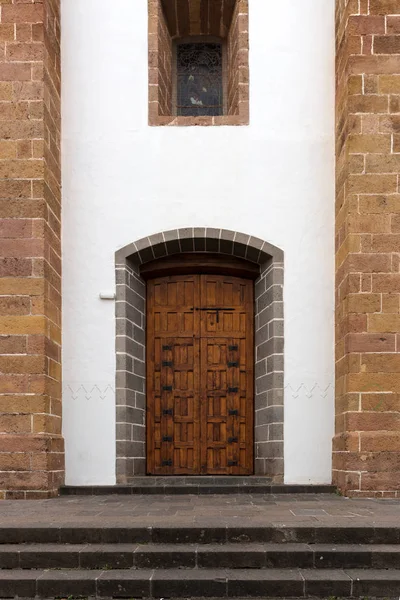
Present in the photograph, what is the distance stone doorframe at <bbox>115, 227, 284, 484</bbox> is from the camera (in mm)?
7336

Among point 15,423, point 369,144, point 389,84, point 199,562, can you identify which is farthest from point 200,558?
point 389,84

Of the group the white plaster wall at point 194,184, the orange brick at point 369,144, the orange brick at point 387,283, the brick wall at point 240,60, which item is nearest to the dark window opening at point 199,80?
the brick wall at point 240,60

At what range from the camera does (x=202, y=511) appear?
5.61m

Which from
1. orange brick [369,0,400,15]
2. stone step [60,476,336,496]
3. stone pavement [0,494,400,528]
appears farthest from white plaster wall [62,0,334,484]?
Answer: stone pavement [0,494,400,528]

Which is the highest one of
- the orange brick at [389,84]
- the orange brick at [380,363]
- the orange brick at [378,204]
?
the orange brick at [389,84]

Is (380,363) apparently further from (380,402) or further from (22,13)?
(22,13)

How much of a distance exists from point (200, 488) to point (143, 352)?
1686mm

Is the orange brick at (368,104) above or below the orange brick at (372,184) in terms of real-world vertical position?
above

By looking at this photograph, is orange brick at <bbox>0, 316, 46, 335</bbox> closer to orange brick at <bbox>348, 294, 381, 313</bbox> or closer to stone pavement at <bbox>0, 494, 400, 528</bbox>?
stone pavement at <bbox>0, 494, 400, 528</bbox>

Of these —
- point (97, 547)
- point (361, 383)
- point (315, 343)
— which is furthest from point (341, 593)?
point (315, 343)

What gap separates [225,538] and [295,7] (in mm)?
5722

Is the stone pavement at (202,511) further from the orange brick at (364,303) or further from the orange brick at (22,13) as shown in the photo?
the orange brick at (22,13)

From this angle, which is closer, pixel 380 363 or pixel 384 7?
pixel 380 363

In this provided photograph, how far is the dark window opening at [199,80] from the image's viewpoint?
8344 mm
